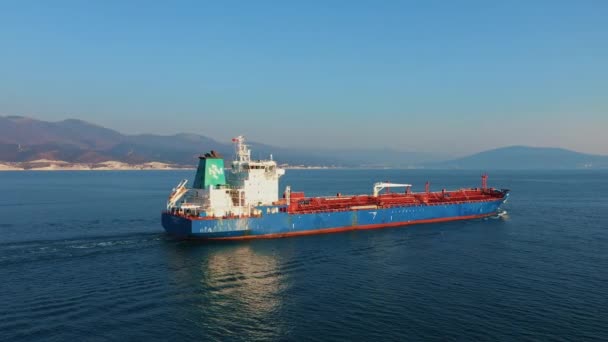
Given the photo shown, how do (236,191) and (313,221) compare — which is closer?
(236,191)

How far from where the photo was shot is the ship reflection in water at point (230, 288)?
71.4 ft

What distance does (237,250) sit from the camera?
38.4m

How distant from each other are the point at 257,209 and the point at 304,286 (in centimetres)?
1678

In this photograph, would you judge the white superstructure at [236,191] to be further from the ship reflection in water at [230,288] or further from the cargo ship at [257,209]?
the ship reflection in water at [230,288]

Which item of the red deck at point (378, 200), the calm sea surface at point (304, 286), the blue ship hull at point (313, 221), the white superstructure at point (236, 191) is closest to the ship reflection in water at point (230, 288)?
the calm sea surface at point (304, 286)

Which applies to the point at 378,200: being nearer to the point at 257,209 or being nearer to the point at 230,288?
the point at 257,209

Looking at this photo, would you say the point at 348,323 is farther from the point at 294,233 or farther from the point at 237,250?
the point at 294,233

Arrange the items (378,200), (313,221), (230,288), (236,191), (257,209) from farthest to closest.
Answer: (378,200) → (313,221) → (236,191) → (257,209) → (230,288)

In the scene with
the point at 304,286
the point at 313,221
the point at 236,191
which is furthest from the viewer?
the point at 313,221

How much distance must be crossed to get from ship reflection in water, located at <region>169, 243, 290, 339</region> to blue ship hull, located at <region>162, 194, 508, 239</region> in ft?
6.47

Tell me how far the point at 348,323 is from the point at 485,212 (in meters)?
47.6

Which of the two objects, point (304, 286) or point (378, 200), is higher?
point (378, 200)

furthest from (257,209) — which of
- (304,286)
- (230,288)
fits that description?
(304,286)

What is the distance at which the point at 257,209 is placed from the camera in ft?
143
